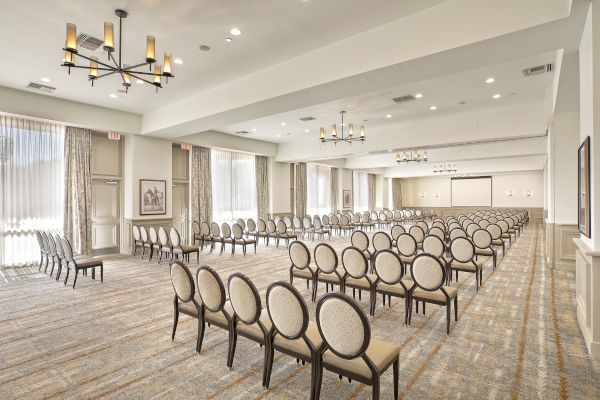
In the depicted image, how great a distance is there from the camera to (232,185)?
40.0 feet

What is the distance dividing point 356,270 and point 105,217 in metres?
7.64

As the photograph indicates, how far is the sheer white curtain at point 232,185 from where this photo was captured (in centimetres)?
1162

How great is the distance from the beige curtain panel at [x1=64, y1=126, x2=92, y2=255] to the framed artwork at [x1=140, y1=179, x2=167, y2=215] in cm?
124

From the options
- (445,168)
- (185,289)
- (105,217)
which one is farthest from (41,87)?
(445,168)

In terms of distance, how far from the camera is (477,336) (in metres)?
3.51

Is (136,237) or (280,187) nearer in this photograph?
(136,237)

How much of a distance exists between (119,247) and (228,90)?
572cm

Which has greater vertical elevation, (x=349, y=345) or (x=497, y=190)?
(x=497, y=190)

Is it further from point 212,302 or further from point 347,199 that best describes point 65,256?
point 347,199

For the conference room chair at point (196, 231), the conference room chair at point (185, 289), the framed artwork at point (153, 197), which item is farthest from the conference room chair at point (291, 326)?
the framed artwork at point (153, 197)

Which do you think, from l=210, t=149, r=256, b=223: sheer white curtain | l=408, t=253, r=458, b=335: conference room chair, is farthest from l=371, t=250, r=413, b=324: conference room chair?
l=210, t=149, r=256, b=223: sheer white curtain

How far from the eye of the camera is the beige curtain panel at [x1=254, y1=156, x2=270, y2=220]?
42.9 feet

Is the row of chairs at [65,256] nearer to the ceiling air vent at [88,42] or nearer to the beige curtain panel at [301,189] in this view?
the ceiling air vent at [88,42]

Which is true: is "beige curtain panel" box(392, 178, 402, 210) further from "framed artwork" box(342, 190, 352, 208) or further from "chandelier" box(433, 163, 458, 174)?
"framed artwork" box(342, 190, 352, 208)
